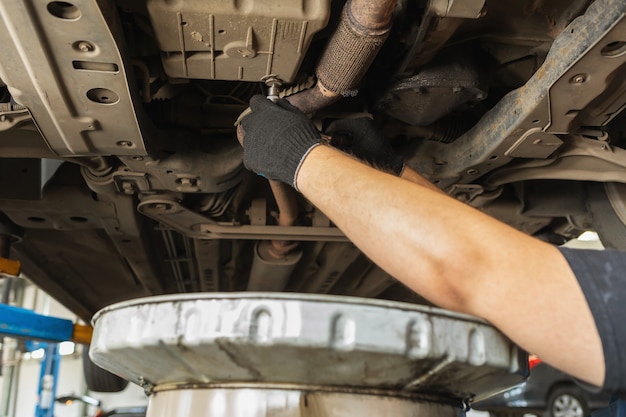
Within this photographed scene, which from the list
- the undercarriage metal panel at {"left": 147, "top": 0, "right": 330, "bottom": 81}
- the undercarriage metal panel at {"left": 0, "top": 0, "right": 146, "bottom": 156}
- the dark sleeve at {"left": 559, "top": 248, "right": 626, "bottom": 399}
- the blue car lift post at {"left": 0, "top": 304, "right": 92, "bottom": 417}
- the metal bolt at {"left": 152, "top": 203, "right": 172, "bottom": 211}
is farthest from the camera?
the blue car lift post at {"left": 0, "top": 304, "right": 92, "bottom": 417}

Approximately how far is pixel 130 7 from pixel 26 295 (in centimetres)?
941

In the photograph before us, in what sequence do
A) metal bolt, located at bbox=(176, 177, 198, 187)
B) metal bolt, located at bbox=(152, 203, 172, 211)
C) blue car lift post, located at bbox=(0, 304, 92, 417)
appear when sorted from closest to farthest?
metal bolt, located at bbox=(176, 177, 198, 187) → metal bolt, located at bbox=(152, 203, 172, 211) → blue car lift post, located at bbox=(0, 304, 92, 417)

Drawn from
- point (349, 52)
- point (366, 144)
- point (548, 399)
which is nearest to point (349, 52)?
point (349, 52)

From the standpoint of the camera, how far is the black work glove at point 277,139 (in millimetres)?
1017

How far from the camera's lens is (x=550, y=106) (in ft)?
4.32

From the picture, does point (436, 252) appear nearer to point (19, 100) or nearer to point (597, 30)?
point (597, 30)

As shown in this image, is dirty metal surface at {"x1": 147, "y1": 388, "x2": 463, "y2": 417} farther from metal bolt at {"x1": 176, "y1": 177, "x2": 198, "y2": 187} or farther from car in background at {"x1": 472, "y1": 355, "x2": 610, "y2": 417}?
car in background at {"x1": 472, "y1": 355, "x2": 610, "y2": 417}

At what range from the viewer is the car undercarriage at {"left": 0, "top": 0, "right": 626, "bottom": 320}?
112 centimetres

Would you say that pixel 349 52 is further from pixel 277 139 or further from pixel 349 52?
pixel 277 139

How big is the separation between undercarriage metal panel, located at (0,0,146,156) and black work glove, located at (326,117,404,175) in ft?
1.61

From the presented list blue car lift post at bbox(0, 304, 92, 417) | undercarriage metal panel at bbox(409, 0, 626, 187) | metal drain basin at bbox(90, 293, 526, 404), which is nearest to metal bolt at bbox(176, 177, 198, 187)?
undercarriage metal panel at bbox(409, 0, 626, 187)

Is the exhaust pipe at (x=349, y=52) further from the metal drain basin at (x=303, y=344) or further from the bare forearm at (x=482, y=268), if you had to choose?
the metal drain basin at (x=303, y=344)

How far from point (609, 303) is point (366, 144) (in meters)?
0.88

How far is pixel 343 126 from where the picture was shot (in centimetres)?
150
